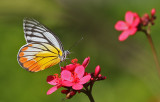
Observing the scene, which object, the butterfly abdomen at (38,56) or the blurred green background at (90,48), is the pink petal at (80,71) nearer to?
the butterfly abdomen at (38,56)

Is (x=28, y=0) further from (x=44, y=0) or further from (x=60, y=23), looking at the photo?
(x=60, y=23)

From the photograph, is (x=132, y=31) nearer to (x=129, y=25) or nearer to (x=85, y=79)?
(x=129, y=25)

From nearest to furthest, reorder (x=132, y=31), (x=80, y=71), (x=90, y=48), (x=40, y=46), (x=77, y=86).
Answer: (x=77, y=86) < (x=80, y=71) < (x=132, y=31) < (x=40, y=46) < (x=90, y=48)

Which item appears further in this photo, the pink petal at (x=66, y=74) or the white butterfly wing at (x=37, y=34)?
the white butterfly wing at (x=37, y=34)

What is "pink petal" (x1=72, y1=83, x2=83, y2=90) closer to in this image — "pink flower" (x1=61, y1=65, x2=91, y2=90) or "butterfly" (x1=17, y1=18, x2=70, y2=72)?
"pink flower" (x1=61, y1=65, x2=91, y2=90)

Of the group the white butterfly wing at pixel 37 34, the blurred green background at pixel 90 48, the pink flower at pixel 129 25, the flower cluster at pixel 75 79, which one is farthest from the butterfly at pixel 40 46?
the blurred green background at pixel 90 48

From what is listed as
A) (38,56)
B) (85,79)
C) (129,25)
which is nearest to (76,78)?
(85,79)
